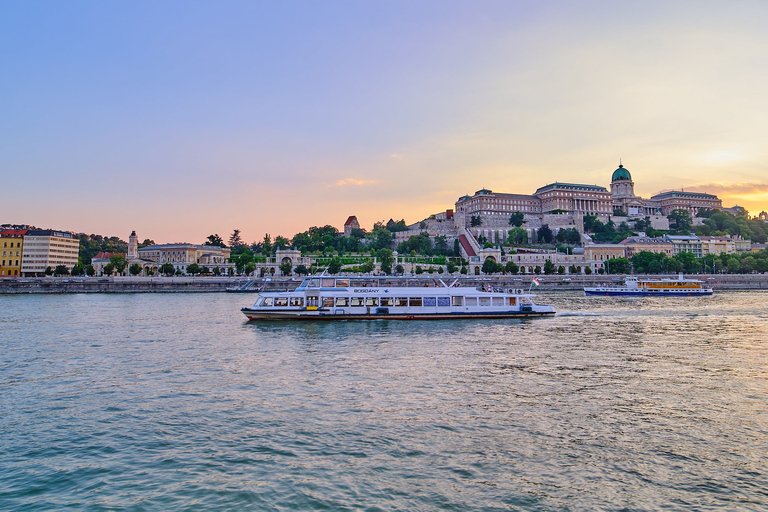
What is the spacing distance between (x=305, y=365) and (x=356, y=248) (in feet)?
323

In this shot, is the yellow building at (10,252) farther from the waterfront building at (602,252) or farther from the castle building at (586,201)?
the waterfront building at (602,252)

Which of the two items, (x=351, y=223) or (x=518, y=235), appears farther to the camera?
(x=351, y=223)

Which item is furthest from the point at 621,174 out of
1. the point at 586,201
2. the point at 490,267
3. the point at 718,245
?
the point at 490,267

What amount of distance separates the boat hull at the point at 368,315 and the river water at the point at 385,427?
10489mm

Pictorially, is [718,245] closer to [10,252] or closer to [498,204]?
[498,204]

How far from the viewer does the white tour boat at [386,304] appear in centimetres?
3409

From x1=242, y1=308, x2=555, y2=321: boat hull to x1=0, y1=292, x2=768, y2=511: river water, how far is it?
1049cm

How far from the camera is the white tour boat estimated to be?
3409 cm

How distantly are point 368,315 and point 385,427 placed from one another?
23074 millimetres

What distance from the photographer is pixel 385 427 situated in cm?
1142

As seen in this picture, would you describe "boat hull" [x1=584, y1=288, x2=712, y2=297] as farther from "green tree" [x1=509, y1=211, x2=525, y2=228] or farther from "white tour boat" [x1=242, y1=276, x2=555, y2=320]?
"green tree" [x1=509, y1=211, x2=525, y2=228]

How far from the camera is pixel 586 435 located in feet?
35.8

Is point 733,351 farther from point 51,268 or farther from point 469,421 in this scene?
point 51,268

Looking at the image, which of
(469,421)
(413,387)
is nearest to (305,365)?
(413,387)
